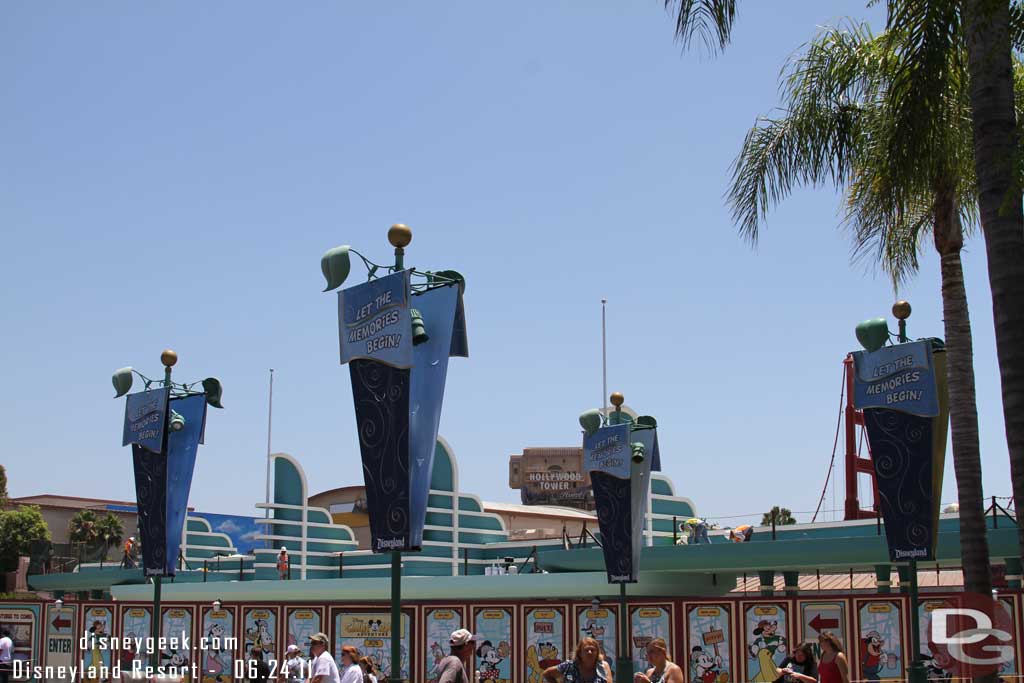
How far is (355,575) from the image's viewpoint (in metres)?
32.8

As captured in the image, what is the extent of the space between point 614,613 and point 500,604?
2.29 meters

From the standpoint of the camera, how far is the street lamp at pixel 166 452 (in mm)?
20000

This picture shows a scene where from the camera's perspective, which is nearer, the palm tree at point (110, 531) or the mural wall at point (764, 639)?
the mural wall at point (764, 639)

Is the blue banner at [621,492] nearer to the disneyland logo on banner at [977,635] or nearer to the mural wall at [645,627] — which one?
the mural wall at [645,627]

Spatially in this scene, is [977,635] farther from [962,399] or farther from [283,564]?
[283,564]

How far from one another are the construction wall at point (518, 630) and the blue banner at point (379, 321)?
33.5 ft

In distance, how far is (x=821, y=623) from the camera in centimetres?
2048

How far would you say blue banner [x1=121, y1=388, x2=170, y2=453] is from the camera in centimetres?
1991

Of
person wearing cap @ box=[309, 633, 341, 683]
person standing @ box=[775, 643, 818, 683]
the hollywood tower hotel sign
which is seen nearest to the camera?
person standing @ box=[775, 643, 818, 683]

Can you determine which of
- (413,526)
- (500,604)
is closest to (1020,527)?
(413,526)

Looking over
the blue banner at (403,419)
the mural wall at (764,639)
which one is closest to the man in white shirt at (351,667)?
the blue banner at (403,419)

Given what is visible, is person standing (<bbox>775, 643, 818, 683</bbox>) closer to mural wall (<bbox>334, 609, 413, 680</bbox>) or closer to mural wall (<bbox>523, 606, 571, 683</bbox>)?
mural wall (<bbox>523, 606, 571, 683</bbox>)

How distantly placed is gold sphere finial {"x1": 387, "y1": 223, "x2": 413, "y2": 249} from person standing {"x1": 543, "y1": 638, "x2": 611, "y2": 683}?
5.38 metres

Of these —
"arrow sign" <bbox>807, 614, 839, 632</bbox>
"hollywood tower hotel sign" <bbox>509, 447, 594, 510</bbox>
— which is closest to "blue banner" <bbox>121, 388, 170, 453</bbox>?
"arrow sign" <bbox>807, 614, 839, 632</bbox>
